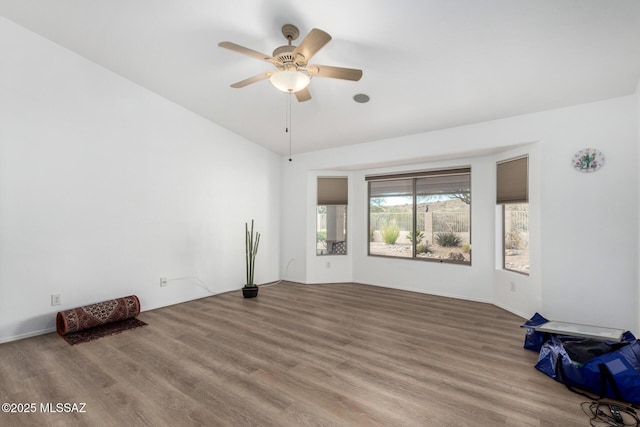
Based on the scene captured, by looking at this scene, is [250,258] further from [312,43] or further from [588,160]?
[588,160]

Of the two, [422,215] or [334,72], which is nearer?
[334,72]

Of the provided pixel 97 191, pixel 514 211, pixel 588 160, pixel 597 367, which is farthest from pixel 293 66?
pixel 514 211

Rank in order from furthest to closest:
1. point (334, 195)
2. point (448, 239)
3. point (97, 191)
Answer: point (334, 195) < point (448, 239) < point (97, 191)

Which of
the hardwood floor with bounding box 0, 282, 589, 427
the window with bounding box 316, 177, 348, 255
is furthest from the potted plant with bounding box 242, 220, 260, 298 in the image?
the window with bounding box 316, 177, 348, 255

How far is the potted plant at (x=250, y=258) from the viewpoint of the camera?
16.1ft

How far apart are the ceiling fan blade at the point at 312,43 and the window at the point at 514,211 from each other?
327cm

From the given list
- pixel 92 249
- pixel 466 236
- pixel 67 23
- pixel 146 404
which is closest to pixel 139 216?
pixel 92 249

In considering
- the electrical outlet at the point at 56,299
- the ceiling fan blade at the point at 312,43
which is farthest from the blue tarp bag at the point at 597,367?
the electrical outlet at the point at 56,299

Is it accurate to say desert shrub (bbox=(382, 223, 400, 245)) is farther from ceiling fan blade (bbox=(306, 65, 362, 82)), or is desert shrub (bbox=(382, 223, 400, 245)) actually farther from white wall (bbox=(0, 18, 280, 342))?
ceiling fan blade (bbox=(306, 65, 362, 82))

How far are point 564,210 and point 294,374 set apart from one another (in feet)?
11.5

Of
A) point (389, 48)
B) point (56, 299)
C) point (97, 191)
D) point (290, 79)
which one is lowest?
point (56, 299)

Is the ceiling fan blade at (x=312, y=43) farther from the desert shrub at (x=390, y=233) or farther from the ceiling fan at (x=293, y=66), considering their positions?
the desert shrub at (x=390, y=233)

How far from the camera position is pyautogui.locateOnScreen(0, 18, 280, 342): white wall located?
3166 millimetres

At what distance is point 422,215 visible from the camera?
17.6ft
